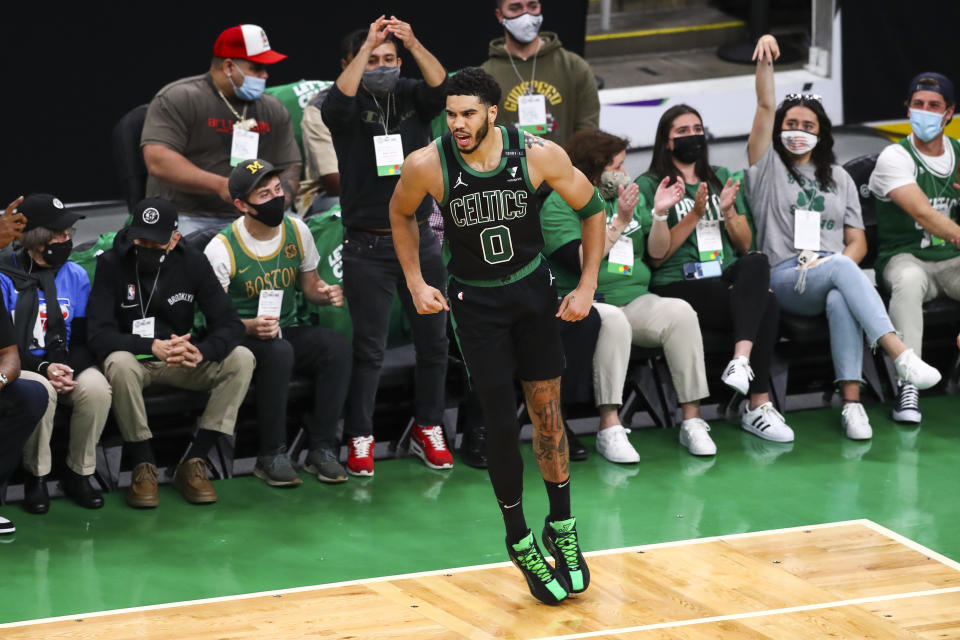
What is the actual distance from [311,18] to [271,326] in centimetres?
323

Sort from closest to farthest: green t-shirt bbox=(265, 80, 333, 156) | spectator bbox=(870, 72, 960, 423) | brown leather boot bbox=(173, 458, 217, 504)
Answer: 1. brown leather boot bbox=(173, 458, 217, 504)
2. spectator bbox=(870, 72, 960, 423)
3. green t-shirt bbox=(265, 80, 333, 156)

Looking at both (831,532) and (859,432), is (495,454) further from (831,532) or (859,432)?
(859,432)

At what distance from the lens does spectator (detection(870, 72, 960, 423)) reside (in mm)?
6621

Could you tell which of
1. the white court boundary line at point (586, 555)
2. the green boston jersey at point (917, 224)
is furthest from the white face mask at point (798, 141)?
the white court boundary line at point (586, 555)

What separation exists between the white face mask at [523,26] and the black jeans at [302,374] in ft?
5.94

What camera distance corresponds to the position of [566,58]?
6.93 m

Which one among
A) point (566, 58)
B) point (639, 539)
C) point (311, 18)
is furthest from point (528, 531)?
point (311, 18)

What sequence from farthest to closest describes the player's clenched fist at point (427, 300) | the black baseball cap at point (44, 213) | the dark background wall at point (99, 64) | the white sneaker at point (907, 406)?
the dark background wall at point (99, 64), the white sneaker at point (907, 406), the black baseball cap at point (44, 213), the player's clenched fist at point (427, 300)

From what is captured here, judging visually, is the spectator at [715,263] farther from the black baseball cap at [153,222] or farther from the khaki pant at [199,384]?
the black baseball cap at [153,222]

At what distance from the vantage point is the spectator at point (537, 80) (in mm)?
6737

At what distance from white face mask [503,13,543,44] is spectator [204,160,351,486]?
1.54 metres

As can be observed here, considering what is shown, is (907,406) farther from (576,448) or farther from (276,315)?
(276,315)

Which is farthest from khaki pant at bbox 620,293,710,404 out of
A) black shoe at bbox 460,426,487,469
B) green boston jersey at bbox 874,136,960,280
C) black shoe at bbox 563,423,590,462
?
green boston jersey at bbox 874,136,960,280

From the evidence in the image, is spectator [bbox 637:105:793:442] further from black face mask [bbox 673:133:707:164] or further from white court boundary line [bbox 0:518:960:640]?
white court boundary line [bbox 0:518:960:640]
